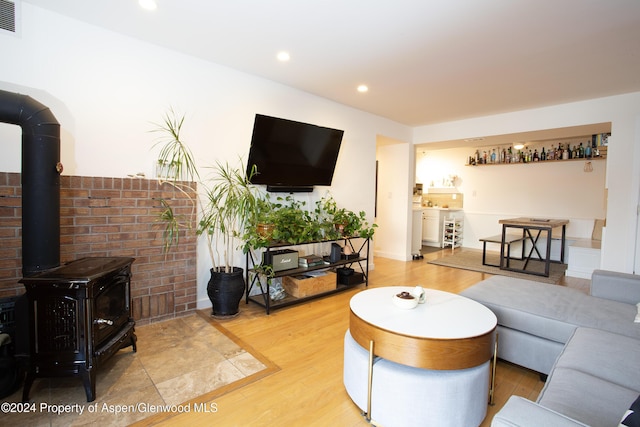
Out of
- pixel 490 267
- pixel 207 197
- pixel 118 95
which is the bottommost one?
pixel 490 267

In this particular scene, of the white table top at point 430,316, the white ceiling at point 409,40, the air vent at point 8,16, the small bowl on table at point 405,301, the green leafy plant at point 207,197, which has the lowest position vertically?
the white table top at point 430,316

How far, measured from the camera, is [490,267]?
207 inches

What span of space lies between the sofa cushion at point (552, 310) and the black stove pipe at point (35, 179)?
2900 mm

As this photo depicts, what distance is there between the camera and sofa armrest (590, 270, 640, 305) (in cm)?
228

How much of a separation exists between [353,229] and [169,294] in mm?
2151

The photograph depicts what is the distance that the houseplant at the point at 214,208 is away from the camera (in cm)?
288

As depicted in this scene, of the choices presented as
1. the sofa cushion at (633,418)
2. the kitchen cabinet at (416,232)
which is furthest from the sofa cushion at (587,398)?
the kitchen cabinet at (416,232)

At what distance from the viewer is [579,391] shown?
50.6 inches

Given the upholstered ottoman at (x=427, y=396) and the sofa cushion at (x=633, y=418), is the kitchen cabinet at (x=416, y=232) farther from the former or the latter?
the sofa cushion at (x=633, y=418)

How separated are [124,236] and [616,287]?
385cm

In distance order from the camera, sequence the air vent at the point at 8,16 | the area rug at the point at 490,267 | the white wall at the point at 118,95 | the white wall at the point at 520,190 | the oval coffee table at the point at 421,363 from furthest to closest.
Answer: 1. the white wall at the point at 520,190
2. the area rug at the point at 490,267
3. the white wall at the point at 118,95
4. the air vent at the point at 8,16
5. the oval coffee table at the point at 421,363

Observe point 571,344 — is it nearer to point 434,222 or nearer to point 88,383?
point 88,383

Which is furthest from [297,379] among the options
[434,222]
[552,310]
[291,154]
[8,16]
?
[434,222]

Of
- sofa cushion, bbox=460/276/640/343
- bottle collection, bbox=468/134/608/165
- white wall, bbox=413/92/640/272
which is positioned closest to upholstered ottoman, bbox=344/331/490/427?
sofa cushion, bbox=460/276/640/343
